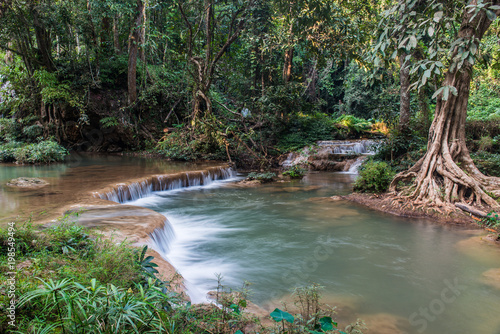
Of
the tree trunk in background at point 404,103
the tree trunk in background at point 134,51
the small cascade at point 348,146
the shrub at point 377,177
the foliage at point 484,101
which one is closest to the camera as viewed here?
the shrub at point 377,177

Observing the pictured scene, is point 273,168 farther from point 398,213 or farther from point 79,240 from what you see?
point 79,240

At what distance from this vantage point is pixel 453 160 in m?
7.42

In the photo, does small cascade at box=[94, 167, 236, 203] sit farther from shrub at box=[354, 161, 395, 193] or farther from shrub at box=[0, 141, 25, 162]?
shrub at box=[0, 141, 25, 162]

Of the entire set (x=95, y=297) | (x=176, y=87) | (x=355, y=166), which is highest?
(x=176, y=87)

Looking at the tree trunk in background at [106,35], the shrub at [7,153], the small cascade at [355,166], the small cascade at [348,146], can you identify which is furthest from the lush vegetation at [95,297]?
the tree trunk in background at [106,35]

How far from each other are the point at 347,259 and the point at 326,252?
410 mm

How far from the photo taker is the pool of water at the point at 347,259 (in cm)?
379

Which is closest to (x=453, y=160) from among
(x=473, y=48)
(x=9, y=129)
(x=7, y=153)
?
(x=473, y=48)

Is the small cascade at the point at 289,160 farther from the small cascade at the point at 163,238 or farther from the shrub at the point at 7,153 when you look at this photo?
the shrub at the point at 7,153

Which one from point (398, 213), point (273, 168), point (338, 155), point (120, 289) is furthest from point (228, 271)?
point (338, 155)

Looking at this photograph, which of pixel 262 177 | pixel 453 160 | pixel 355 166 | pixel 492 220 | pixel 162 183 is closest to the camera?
pixel 492 220

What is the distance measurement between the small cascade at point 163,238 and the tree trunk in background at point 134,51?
11.7 metres

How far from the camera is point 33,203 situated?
595cm

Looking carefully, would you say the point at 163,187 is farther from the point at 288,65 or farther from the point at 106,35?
the point at 106,35
